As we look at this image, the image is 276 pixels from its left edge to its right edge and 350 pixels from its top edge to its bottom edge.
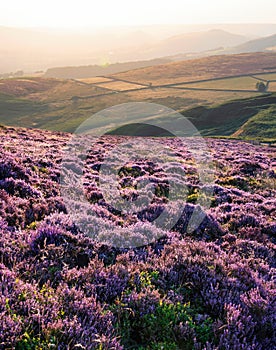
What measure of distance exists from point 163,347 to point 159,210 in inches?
238

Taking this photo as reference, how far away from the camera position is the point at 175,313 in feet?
15.4

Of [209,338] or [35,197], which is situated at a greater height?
[35,197]

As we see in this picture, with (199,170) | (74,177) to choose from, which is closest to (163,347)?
(74,177)

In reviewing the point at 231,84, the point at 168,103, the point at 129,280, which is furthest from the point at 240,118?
the point at 129,280

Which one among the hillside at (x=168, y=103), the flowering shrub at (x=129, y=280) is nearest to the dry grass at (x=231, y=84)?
the hillside at (x=168, y=103)

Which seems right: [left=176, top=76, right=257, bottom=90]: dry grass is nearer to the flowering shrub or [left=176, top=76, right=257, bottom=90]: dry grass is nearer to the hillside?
the hillside

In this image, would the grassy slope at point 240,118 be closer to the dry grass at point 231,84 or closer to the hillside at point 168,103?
the hillside at point 168,103

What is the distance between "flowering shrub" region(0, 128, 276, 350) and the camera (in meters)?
4.08

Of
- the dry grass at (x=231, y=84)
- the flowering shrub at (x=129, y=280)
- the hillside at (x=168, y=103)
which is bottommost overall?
the flowering shrub at (x=129, y=280)

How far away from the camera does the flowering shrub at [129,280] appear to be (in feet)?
13.4

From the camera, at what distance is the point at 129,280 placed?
535 cm

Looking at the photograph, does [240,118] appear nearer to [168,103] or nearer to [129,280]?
[168,103]

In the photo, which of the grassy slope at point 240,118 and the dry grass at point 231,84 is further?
the dry grass at point 231,84

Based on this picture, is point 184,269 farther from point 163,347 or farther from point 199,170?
point 199,170
